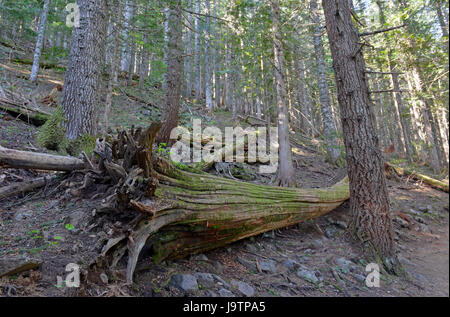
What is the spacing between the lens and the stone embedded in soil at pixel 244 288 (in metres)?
2.76

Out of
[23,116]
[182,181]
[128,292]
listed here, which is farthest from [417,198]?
[23,116]

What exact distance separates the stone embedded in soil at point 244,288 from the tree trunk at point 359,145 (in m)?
2.53

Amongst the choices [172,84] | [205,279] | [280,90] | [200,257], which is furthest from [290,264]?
[172,84]

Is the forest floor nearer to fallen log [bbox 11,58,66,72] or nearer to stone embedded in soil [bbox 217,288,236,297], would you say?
stone embedded in soil [bbox 217,288,236,297]

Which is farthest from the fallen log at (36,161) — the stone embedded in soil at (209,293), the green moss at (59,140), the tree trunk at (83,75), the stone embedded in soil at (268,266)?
the stone embedded in soil at (268,266)

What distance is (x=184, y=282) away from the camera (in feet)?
8.33

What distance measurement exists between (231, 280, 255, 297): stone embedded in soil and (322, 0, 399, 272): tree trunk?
253 cm

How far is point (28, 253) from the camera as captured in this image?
2.31 m

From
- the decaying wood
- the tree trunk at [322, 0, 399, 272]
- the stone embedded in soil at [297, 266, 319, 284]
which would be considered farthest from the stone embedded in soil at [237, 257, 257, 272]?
the tree trunk at [322, 0, 399, 272]

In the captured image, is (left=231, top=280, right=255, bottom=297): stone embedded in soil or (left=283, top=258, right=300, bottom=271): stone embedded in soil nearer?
(left=231, top=280, right=255, bottom=297): stone embedded in soil

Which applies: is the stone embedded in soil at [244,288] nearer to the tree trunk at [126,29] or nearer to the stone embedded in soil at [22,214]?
the stone embedded in soil at [22,214]

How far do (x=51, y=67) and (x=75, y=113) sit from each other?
16295mm

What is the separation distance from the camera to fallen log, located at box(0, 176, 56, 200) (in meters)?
3.56

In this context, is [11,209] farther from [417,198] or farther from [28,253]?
[417,198]
